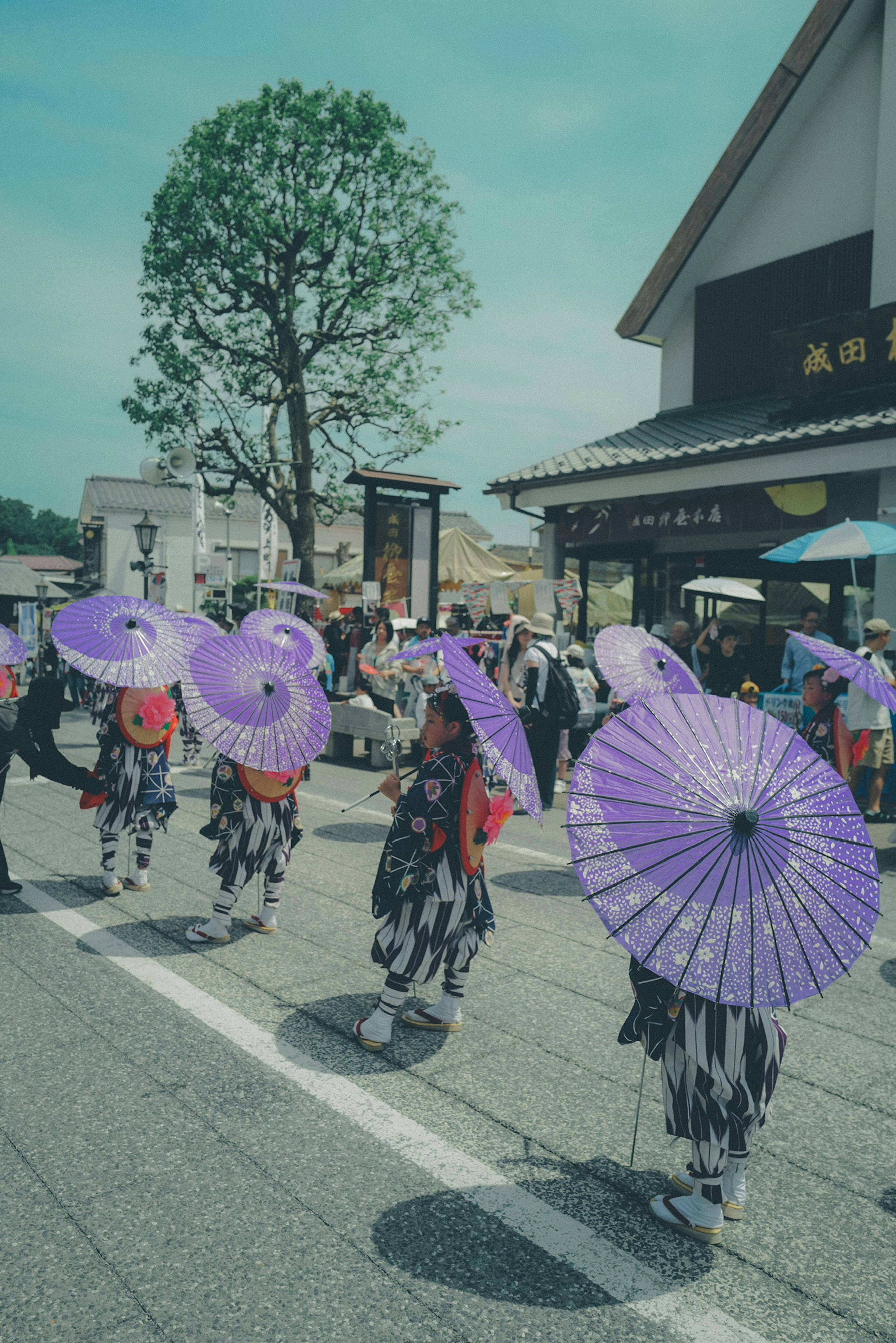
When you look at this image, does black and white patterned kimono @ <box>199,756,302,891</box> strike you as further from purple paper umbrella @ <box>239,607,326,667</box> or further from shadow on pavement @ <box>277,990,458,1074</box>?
purple paper umbrella @ <box>239,607,326,667</box>

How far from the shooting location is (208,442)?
20359 millimetres

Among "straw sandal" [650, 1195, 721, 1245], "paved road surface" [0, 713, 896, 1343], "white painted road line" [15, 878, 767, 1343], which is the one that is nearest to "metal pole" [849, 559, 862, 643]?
"paved road surface" [0, 713, 896, 1343]

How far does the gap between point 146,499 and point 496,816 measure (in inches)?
2007

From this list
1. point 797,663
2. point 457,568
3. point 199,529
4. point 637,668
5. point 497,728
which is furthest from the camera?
point 199,529

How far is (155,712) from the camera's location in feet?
19.6

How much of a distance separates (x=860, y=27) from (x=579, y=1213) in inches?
608

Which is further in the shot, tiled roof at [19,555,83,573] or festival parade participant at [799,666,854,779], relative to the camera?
tiled roof at [19,555,83,573]

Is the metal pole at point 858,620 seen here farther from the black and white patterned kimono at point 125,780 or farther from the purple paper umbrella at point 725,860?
the purple paper umbrella at point 725,860

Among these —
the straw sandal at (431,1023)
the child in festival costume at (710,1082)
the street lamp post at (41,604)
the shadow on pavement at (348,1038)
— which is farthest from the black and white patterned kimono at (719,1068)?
the street lamp post at (41,604)

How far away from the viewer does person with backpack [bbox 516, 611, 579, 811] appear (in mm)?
9320

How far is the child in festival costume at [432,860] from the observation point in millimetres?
3926

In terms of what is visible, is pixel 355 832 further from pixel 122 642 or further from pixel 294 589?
pixel 294 589

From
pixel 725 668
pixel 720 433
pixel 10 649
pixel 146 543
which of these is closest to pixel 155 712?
pixel 10 649

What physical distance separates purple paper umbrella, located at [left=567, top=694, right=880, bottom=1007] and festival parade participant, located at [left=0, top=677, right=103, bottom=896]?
4181 mm
